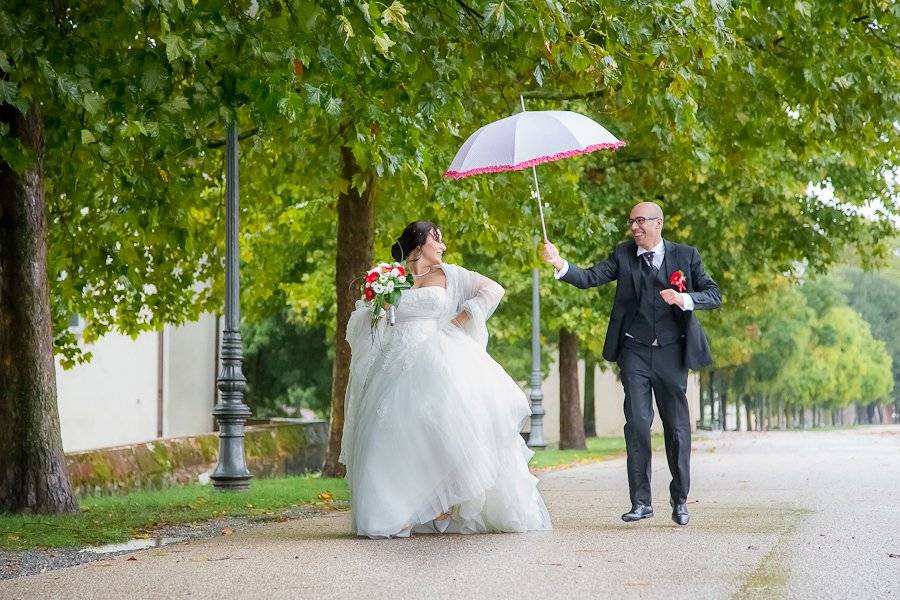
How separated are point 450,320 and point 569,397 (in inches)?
911

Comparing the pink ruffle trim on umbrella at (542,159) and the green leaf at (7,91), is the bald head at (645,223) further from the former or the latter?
the green leaf at (7,91)

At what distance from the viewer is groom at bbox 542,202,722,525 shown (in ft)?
34.6

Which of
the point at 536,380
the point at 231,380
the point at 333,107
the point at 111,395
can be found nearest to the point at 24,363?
the point at 231,380

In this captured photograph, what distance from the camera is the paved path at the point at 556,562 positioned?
736 centimetres

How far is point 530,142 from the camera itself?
1056cm

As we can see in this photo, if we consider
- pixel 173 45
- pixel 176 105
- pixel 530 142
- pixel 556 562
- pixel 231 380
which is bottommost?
pixel 556 562

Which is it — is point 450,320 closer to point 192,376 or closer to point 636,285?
point 636,285

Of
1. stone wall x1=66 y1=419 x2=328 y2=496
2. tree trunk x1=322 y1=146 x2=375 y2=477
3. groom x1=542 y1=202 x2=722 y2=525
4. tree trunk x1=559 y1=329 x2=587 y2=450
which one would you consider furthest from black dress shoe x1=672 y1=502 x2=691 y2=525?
tree trunk x1=559 y1=329 x2=587 y2=450

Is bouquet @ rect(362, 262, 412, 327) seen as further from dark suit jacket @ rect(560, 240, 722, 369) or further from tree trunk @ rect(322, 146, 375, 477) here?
tree trunk @ rect(322, 146, 375, 477)

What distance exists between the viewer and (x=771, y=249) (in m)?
30.3

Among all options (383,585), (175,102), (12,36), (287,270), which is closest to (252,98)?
(175,102)

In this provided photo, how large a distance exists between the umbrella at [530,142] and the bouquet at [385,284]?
0.77 m

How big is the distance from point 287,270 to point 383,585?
72.2 feet

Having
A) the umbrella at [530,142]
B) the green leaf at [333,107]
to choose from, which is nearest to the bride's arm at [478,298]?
the umbrella at [530,142]
